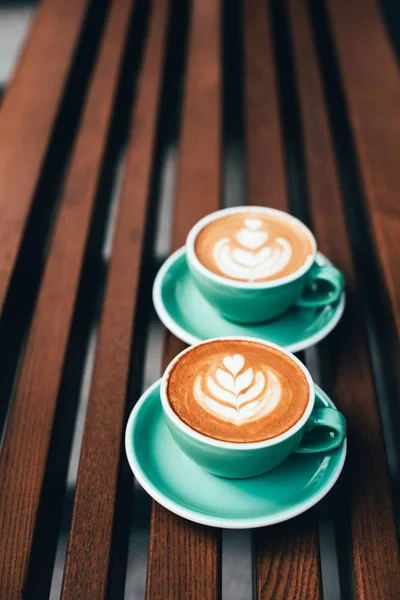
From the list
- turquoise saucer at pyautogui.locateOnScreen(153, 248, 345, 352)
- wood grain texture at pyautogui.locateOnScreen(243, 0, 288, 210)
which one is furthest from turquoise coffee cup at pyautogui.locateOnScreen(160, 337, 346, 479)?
wood grain texture at pyautogui.locateOnScreen(243, 0, 288, 210)

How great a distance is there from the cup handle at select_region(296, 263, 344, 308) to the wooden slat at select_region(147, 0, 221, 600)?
143mm

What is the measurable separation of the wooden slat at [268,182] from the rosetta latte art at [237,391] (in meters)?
0.10

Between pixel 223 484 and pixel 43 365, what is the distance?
23 cm

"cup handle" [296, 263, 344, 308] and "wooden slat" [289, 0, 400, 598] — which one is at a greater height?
"cup handle" [296, 263, 344, 308]

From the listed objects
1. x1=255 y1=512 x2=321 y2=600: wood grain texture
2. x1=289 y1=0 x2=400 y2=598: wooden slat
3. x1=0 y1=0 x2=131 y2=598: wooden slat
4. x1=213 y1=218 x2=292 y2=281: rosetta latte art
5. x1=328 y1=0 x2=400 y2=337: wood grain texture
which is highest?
x1=0 y1=0 x2=131 y2=598: wooden slat

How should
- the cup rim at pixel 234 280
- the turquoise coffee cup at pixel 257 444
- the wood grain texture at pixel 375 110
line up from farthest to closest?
the wood grain texture at pixel 375 110 → the cup rim at pixel 234 280 → the turquoise coffee cup at pixel 257 444

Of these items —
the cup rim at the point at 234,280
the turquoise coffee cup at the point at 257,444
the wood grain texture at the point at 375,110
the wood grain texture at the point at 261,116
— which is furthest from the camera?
the wood grain texture at the point at 261,116

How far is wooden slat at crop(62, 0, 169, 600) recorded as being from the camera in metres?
0.47

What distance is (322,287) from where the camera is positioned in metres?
0.66

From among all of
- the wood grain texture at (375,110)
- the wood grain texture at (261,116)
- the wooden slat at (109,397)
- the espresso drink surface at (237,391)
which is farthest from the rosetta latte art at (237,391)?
the wood grain texture at (261,116)

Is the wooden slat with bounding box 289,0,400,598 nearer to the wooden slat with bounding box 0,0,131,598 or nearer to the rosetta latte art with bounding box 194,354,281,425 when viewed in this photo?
the rosetta latte art with bounding box 194,354,281,425

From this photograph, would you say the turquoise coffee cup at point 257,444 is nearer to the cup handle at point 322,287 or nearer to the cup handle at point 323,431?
the cup handle at point 323,431

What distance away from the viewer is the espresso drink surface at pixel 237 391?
47cm

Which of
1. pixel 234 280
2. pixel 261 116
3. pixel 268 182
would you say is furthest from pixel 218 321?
pixel 261 116
